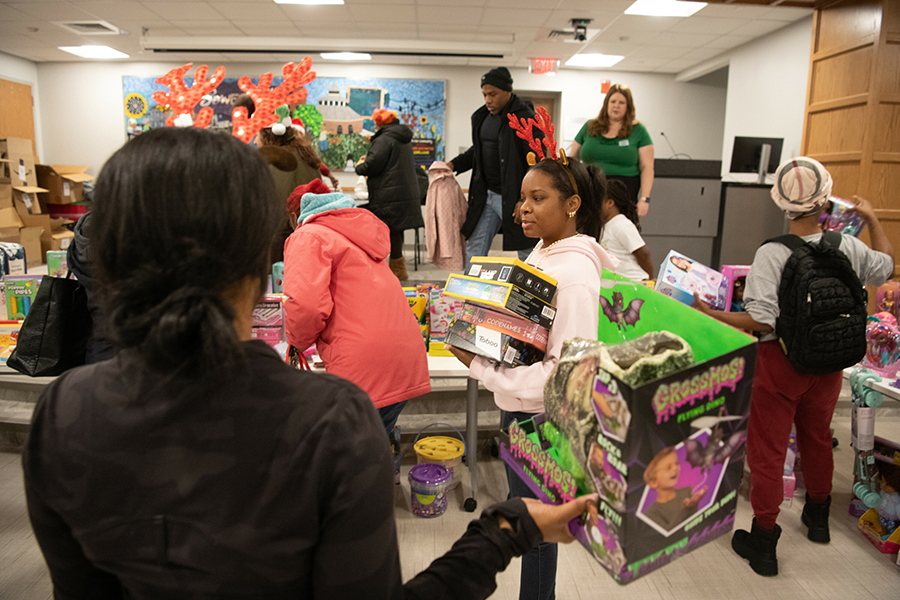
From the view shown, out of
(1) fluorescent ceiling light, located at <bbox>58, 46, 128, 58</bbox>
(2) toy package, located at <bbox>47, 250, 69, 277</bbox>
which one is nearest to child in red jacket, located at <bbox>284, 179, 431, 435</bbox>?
(2) toy package, located at <bbox>47, 250, 69, 277</bbox>

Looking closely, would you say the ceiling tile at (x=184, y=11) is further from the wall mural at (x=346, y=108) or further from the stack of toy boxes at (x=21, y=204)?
the stack of toy boxes at (x=21, y=204)

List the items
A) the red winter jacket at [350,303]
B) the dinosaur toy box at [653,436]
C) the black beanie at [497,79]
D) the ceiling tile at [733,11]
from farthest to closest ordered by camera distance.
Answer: the ceiling tile at [733,11]
the black beanie at [497,79]
the red winter jacket at [350,303]
the dinosaur toy box at [653,436]

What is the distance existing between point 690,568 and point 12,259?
3.31 m

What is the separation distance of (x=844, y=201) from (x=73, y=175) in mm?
8835

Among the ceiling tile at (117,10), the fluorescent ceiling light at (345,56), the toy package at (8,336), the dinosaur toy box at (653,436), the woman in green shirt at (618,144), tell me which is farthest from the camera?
the fluorescent ceiling light at (345,56)

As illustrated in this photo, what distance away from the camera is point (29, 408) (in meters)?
3.30

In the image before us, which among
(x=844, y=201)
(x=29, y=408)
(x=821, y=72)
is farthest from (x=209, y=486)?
(x=821, y=72)

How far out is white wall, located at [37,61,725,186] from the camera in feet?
29.7

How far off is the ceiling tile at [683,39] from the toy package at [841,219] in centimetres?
587

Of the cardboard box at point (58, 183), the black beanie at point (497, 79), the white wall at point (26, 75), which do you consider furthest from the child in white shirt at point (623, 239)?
the white wall at point (26, 75)

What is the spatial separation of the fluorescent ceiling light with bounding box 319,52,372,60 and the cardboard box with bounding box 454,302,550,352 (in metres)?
7.73

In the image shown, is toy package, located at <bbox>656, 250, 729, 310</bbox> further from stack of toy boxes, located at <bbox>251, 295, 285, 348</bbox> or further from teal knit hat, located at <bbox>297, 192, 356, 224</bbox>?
stack of toy boxes, located at <bbox>251, 295, 285, 348</bbox>

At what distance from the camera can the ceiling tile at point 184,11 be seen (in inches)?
246

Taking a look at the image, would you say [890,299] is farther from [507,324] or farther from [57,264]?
[57,264]
